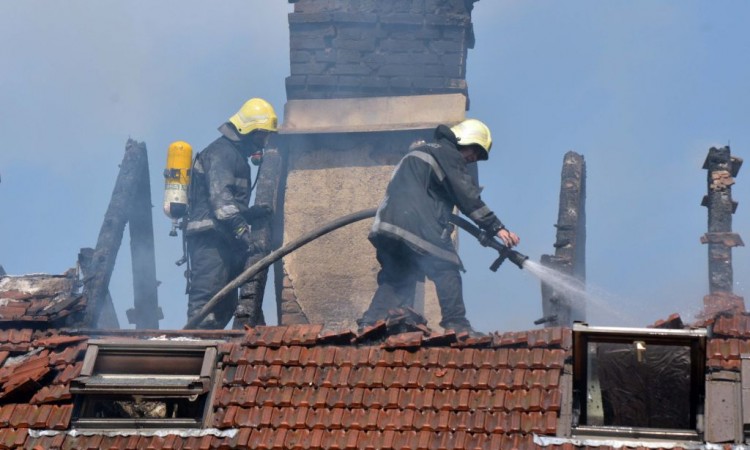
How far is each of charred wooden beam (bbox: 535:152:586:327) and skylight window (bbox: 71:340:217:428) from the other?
3320 millimetres

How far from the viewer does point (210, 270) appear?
42.0ft

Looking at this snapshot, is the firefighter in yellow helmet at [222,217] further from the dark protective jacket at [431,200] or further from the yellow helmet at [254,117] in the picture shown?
the dark protective jacket at [431,200]

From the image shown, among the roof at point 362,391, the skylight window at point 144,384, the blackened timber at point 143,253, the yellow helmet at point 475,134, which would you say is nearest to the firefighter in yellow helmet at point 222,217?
the blackened timber at point 143,253

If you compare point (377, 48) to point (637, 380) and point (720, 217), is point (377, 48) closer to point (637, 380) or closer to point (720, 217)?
point (720, 217)

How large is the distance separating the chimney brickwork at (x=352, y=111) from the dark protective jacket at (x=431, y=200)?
317 cm

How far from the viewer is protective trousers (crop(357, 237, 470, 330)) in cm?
1094

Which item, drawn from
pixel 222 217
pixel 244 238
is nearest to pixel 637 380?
pixel 244 238

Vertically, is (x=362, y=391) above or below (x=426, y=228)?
below

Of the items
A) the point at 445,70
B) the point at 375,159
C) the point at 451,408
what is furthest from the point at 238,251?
the point at 451,408

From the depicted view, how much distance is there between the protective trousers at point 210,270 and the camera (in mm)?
12734

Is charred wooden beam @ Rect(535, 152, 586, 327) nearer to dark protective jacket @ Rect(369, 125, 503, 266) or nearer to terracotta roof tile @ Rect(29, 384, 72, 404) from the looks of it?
dark protective jacket @ Rect(369, 125, 503, 266)

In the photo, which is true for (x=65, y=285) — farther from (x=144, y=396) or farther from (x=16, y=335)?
(x=144, y=396)

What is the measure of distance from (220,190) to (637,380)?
4.85 metres

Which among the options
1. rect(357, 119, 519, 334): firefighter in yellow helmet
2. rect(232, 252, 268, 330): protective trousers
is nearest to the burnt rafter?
rect(357, 119, 519, 334): firefighter in yellow helmet
